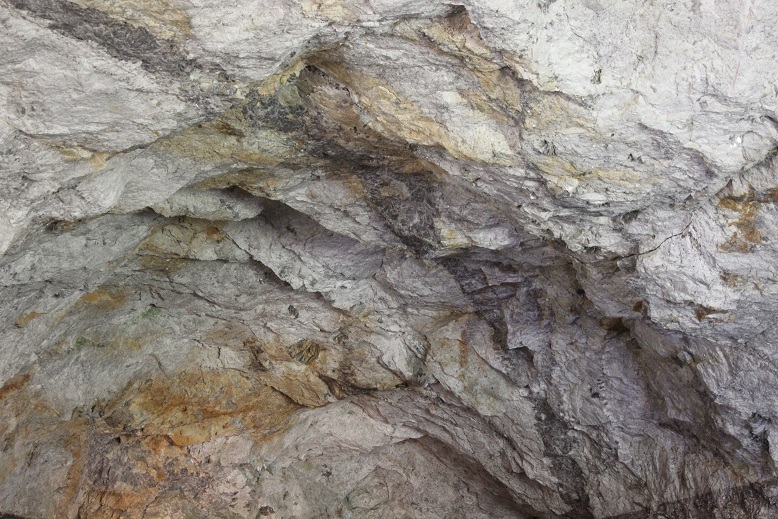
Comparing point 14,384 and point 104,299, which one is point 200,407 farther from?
point 14,384

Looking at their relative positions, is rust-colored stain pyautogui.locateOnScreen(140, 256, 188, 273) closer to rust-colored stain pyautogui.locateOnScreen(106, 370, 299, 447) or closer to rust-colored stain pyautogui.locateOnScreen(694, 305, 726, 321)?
rust-colored stain pyautogui.locateOnScreen(106, 370, 299, 447)

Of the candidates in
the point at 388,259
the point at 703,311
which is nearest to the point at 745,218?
the point at 703,311

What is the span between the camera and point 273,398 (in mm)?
4641

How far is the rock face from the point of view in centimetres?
192

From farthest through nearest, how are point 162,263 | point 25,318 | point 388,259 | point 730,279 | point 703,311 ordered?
point 162,263 < point 388,259 < point 25,318 < point 703,311 < point 730,279

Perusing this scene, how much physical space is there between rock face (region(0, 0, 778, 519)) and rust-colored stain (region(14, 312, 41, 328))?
2cm

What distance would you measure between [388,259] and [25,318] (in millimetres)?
1910

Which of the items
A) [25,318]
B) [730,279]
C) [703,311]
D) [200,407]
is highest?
[730,279]

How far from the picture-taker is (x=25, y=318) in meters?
3.39

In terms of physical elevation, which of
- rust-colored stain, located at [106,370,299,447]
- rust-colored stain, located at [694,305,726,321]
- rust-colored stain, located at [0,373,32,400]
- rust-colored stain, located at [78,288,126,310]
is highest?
rust-colored stain, located at [694,305,726,321]

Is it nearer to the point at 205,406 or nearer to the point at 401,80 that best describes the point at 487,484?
the point at 205,406

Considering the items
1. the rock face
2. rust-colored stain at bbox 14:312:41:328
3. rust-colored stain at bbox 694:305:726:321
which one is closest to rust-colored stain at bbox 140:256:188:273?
the rock face

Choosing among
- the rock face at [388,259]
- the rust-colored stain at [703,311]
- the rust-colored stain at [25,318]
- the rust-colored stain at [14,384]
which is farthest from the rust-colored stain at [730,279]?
the rust-colored stain at [14,384]

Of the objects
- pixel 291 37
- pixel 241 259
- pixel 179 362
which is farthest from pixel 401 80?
pixel 179 362
